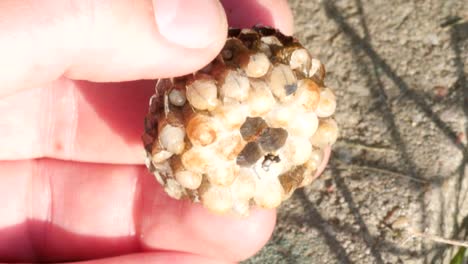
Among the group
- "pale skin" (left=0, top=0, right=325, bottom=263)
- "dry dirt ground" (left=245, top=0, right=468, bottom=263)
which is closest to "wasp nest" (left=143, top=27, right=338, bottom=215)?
"pale skin" (left=0, top=0, right=325, bottom=263)

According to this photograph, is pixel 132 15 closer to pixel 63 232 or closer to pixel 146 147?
pixel 146 147

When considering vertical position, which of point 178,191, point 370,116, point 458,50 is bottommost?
point 178,191

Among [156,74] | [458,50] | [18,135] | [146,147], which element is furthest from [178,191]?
[458,50]

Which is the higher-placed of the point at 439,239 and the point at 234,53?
the point at 234,53

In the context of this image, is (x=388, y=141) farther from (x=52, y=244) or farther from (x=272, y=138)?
(x=52, y=244)

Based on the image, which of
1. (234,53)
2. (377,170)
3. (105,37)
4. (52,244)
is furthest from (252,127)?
(52,244)

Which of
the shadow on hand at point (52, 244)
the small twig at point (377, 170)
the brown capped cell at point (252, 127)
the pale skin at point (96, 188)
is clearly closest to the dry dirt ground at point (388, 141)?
the small twig at point (377, 170)
